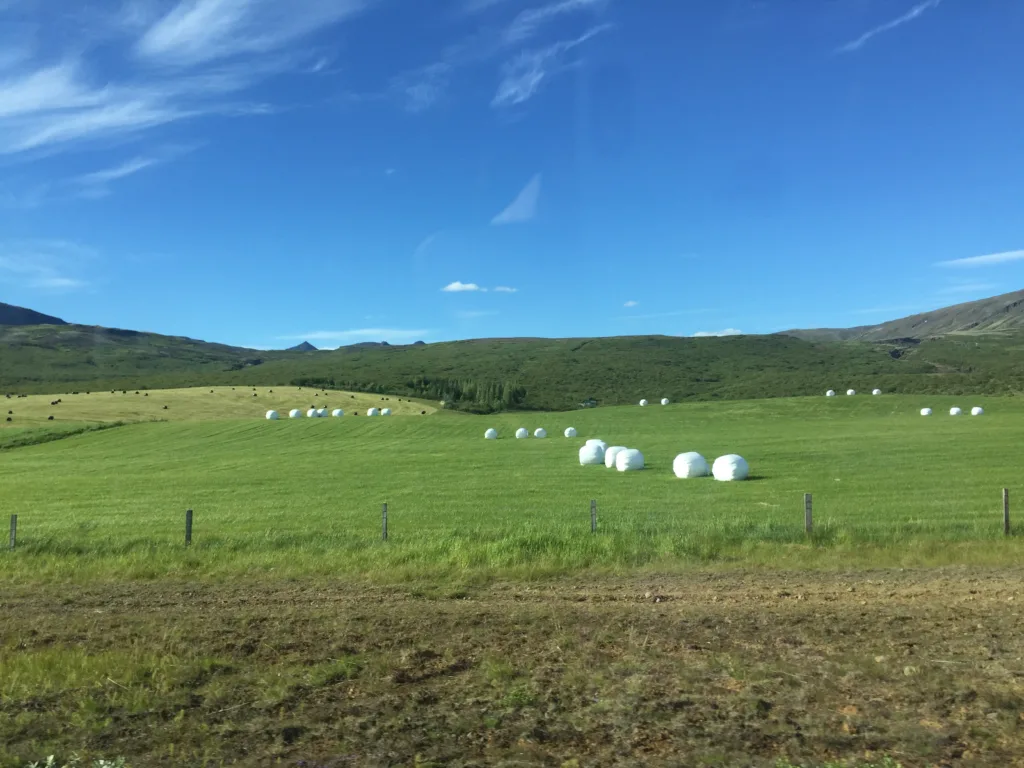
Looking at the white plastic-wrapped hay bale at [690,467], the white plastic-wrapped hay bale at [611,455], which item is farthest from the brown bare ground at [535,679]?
the white plastic-wrapped hay bale at [611,455]

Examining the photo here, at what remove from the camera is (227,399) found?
100 meters

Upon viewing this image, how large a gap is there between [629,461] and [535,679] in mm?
29185

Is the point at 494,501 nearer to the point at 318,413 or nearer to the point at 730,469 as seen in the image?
the point at 730,469

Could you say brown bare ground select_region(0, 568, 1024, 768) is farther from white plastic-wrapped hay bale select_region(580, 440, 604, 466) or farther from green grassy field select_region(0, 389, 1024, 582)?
white plastic-wrapped hay bale select_region(580, 440, 604, 466)

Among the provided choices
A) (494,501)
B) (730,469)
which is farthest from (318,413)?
(494,501)

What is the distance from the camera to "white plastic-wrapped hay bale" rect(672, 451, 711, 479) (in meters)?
33.0

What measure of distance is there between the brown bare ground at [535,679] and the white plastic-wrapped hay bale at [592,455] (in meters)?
27.6

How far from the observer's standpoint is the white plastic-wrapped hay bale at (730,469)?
31.4 m

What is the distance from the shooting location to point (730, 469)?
31.5m

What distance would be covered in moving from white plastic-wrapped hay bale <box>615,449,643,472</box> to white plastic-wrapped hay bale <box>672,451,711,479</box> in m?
2.85

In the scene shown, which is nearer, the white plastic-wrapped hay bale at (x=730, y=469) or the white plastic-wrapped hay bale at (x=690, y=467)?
the white plastic-wrapped hay bale at (x=730, y=469)

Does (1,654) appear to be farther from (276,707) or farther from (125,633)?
(276,707)

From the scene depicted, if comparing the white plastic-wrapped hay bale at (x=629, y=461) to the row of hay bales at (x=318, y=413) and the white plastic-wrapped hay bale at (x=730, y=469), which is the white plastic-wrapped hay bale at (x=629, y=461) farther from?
the row of hay bales at (x=318, y=413)

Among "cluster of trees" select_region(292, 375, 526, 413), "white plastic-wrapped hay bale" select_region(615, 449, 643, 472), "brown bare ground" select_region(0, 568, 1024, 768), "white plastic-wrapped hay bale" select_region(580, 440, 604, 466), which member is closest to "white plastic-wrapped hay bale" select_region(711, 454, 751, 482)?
"white plastic-wrapped hay bale" select_region(615, 449, 643, 472)
